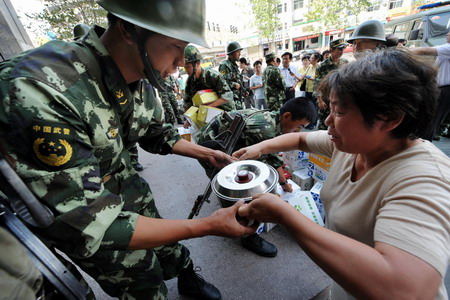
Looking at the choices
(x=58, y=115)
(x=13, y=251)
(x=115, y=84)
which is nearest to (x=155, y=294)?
(x=13, y=251)

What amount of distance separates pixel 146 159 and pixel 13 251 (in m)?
4.60

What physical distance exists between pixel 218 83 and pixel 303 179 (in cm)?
241

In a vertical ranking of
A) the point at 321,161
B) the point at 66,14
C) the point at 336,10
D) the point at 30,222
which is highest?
the point at 66,14

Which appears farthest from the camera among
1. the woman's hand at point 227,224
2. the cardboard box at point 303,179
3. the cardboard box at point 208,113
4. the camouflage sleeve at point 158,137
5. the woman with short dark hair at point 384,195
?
the cardboard box at point 208,113

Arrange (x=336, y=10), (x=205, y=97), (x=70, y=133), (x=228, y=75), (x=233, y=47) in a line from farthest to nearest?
(x=336, y=10) → (x=228, y=75) → (x=233, y=47) → (x=205, y=97) → (x=70, y=133)

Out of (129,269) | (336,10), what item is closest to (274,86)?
(129,269)

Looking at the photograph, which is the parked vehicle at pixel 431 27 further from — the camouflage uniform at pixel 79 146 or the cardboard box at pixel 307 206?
the camouflage uniform at pixel 79 146

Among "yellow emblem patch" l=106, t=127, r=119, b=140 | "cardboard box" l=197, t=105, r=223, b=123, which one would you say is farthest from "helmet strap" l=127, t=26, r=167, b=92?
"cardboard box" l=197, t=105, r=223, b=123

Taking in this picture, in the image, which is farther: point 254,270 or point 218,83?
point 218,83

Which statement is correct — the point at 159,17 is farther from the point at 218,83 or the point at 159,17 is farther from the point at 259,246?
the point at 218,83

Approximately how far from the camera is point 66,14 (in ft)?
29.3

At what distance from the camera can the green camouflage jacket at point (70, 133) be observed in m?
0.71

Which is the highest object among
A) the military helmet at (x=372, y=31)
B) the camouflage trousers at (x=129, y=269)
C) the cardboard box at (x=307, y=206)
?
the military helmet at (x=372, y=31)

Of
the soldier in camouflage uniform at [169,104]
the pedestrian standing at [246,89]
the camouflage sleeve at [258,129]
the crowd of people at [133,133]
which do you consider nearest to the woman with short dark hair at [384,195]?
the crowd of people at [133,133]
